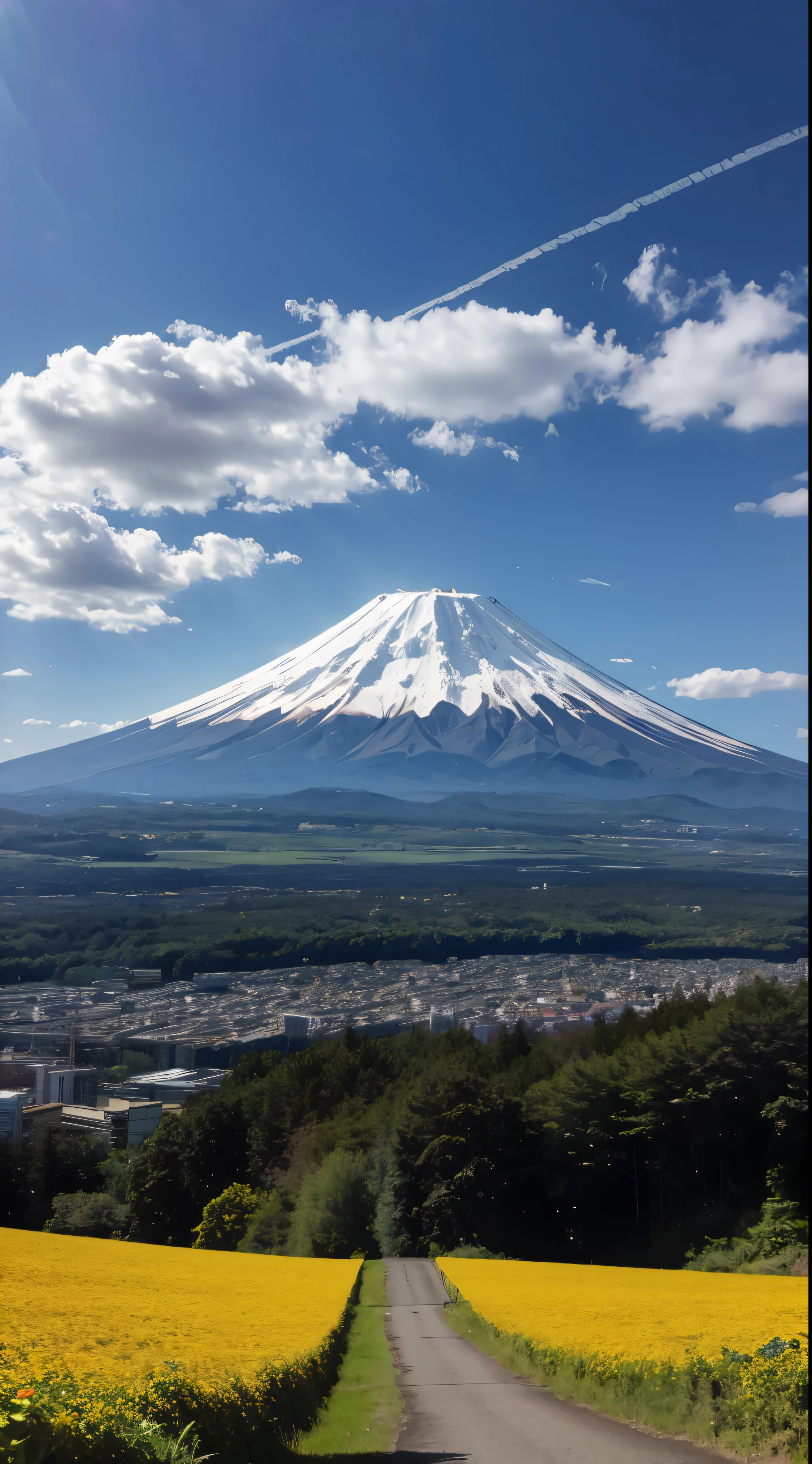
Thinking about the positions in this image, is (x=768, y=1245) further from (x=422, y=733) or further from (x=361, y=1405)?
(x=422, y=733)

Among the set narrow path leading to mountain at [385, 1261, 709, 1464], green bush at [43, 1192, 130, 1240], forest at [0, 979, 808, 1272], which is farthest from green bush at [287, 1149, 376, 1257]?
narrow path leading to mountain at [385, 1261, 709, 1464]

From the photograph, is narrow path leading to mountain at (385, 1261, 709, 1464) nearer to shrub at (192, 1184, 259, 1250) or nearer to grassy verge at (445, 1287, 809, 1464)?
grassy verge at (445, 1287, 809, 1464)

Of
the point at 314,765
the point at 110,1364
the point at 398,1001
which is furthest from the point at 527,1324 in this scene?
the point at 314,765

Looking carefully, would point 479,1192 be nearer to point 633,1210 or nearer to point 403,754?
point 633,1210

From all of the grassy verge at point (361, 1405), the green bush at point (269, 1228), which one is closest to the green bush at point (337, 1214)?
the green bush at point (269, 1228)

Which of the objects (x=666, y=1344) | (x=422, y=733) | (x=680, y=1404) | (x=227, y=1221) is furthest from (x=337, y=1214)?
(x=422, y=733)

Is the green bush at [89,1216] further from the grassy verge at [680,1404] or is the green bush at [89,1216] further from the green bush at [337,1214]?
the grassy verge at [680,1404]
